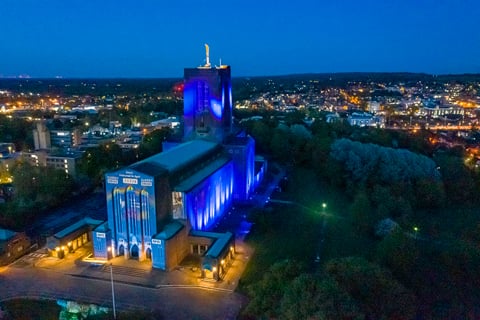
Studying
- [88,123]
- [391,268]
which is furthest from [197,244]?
[88,123]

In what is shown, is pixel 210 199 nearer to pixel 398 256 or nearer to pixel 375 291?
pixel 398 256

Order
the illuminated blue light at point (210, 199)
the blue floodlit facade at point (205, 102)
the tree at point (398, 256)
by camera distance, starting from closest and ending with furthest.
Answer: the tree at point (398, 256) < the illuminated blue light at point (210, 199) < the blue floodlit facade at point (205, 102)

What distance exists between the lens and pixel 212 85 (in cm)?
4422

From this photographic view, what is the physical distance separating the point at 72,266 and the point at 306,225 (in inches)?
785

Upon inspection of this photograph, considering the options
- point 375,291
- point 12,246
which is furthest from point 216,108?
point 375,291

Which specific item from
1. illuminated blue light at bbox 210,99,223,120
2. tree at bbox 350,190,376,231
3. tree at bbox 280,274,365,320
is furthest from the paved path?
illuminated blue light at bbox 210,99,223,120

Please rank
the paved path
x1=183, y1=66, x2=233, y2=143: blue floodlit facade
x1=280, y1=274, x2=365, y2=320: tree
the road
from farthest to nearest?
x1=183, y1=66, x2=233, y2=143: blue floodlit facade, the paved path, the road, x1=280, y1=274, x2=365, y2=320: tree

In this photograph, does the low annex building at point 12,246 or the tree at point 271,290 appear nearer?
the tree at point 271,290

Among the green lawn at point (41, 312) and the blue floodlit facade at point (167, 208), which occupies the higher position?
the blue floodlit facade at point (167, 208)

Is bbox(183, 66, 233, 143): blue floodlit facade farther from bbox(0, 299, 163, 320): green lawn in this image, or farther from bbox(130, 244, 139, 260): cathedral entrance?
bbox(0, 299, 163, 320): green lawn

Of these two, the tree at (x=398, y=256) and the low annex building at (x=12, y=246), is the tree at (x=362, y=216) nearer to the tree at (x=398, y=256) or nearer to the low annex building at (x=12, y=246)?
the tree at (x=398, y=256)

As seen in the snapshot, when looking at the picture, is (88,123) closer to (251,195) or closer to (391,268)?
(251,195)

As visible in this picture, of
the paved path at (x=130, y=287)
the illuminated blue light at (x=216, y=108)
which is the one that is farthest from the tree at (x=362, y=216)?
the illuminated blue light at (x=216, y=108)

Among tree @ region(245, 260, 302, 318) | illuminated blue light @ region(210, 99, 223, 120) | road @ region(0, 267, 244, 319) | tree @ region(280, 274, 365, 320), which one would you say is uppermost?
illuminated blue light @ region(210, 99, 223, 120)
